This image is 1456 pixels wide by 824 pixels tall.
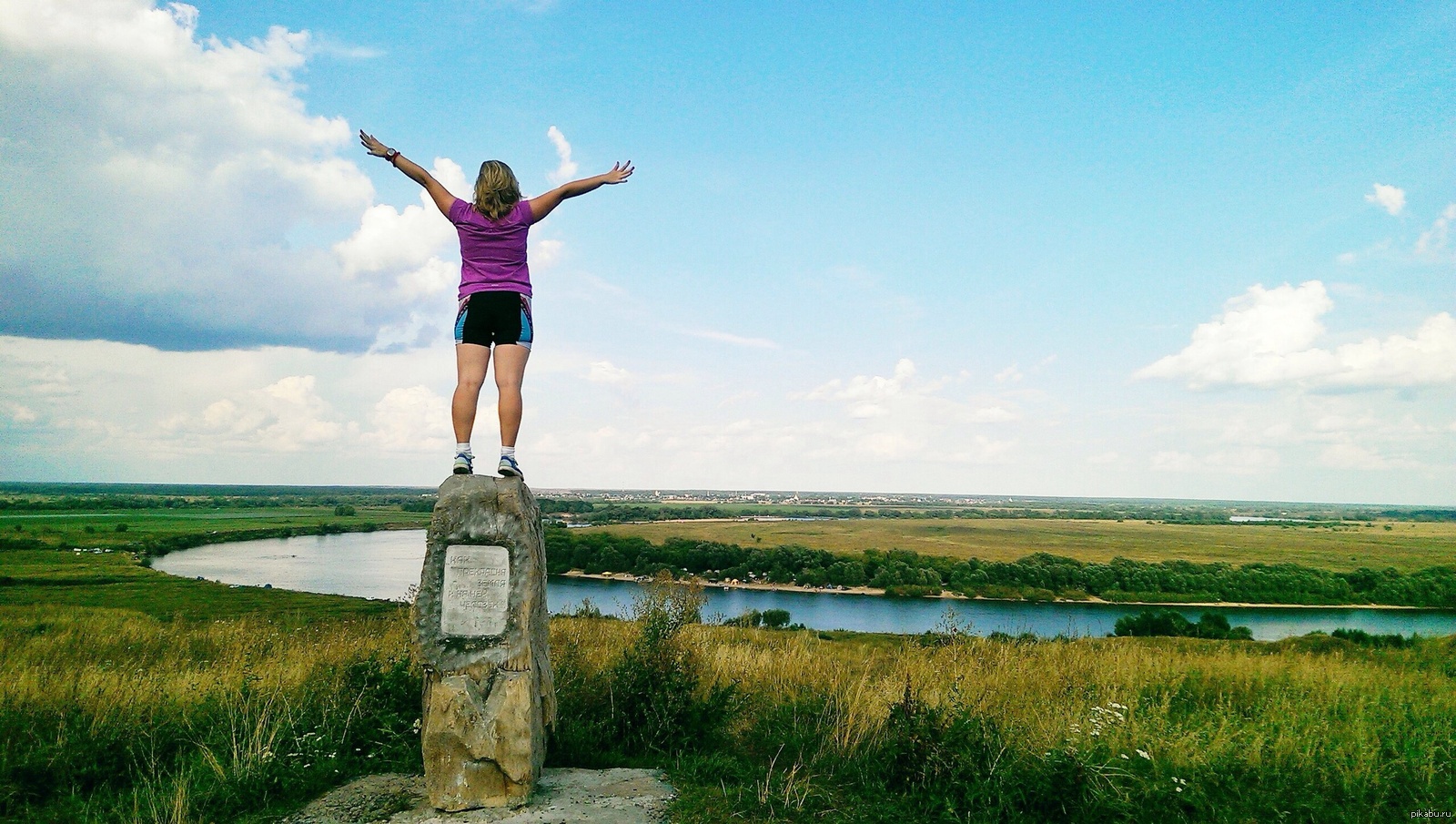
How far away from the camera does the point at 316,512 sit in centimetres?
11869

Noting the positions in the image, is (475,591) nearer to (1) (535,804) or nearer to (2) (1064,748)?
(1) (535,804)

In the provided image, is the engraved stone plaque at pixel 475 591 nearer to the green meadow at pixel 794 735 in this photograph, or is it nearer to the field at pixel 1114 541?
the green meadow at pixel 794 735

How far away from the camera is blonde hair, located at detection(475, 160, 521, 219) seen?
16.4ft

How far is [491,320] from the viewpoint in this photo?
507cm

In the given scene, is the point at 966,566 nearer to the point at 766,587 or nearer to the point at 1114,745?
the point at 766,587

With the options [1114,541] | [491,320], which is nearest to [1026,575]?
[1114,541]

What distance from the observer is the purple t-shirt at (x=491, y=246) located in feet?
16.7

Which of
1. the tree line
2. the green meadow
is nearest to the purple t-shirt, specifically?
the green meadow

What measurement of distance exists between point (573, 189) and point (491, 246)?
0.75m

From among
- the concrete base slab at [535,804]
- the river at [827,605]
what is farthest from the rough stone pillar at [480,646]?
the river at [827,605]

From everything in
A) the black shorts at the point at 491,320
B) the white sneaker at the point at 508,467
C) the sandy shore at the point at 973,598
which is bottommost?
the sandy shore at the point at 973,598

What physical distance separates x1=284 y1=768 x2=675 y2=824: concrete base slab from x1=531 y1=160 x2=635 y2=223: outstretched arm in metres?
4.08

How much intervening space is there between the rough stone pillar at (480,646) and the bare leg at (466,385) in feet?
1.32

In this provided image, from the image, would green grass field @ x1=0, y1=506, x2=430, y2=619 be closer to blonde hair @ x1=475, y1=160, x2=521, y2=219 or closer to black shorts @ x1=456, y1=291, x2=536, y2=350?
black shorts @ x1=456, y1=291, x2=536, y2=350
